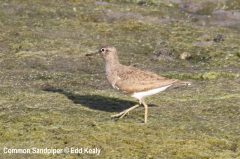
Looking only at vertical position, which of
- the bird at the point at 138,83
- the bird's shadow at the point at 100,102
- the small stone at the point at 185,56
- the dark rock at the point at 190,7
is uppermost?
the dark rock at the point at 190,7

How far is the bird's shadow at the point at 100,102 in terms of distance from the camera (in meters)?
8.85

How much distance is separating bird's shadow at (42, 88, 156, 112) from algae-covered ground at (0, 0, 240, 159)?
24 millimetres

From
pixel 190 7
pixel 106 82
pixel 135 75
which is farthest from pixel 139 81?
pixel 190 7

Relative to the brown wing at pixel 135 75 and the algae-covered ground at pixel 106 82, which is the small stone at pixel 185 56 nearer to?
the algae-covered ground at pixel 106 82

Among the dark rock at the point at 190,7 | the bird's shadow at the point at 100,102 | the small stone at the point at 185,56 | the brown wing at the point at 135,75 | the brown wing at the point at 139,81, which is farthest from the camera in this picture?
the dark rock at the point at 190,7

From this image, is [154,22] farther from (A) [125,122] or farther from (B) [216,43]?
(A) [125,122]

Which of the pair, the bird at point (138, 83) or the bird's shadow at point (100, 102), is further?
the bird's shadow at point (100, 102)

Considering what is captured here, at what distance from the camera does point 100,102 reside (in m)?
9.14

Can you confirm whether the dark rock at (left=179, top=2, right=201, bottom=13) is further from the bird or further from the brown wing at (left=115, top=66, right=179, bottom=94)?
the brown wing at (left=115, top=66, right=179, bottom=94)

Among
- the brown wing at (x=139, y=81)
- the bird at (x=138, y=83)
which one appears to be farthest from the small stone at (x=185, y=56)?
the brown wing at (x=139, y=81)

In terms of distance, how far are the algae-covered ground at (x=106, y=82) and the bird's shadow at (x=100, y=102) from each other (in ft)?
0.08

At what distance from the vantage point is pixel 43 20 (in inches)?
569

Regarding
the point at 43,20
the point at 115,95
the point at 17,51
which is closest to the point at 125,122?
the point at 115,95

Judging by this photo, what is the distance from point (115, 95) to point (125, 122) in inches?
74.4
